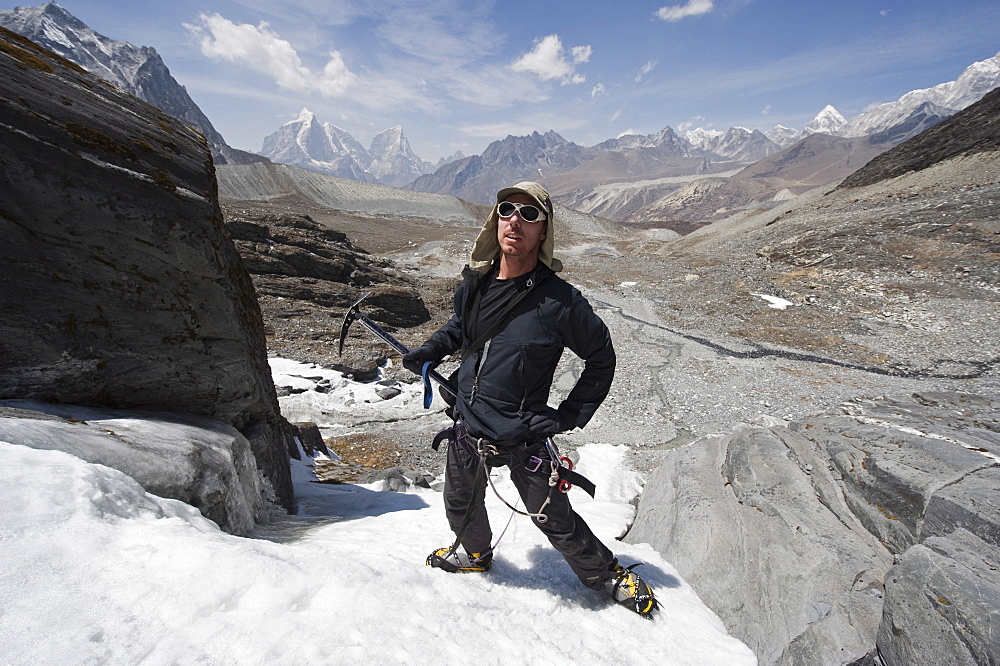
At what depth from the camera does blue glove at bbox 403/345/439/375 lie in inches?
141

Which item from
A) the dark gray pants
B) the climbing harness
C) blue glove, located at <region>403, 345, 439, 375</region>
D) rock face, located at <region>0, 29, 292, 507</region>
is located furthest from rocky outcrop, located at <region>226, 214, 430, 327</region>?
the climbing harness

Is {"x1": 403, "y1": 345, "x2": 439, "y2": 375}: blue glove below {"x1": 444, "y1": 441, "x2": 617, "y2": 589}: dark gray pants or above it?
above

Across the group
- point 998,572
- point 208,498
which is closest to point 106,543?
point 208,498

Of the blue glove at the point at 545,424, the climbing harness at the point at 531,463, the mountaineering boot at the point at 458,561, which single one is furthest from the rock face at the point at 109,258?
the blue glove at the point at 545,424

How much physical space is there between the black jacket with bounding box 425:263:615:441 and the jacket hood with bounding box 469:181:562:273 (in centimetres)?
10

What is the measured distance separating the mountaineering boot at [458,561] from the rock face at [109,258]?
9.45ft

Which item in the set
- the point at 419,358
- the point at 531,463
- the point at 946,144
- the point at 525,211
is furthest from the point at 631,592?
the point at 946,144

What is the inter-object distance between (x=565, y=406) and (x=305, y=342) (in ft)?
50.6

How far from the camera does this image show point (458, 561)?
153 inches

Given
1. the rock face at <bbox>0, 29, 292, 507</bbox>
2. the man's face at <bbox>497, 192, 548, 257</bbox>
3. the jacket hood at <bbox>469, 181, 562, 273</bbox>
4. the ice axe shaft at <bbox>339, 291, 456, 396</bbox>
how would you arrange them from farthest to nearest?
1. the ice axe shaft at <bbox>339, 291, 456, 396</bbox>
2. the rock face at <bbox>0, 29, 292, 507</bbox>
3. the jacket hood at <bbox>469, 181, 562, 273</bbox>
4. the man's face at <bbox>497, 192, 548, 257</bbox>

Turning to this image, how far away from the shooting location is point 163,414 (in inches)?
176

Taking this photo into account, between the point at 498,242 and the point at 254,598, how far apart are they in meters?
2.79

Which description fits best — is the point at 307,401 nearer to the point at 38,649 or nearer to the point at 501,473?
the point at 501,473

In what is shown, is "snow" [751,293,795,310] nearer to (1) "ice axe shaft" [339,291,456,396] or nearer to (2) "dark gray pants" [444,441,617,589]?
(2) "dark gray pants" [444,441,617,589]
